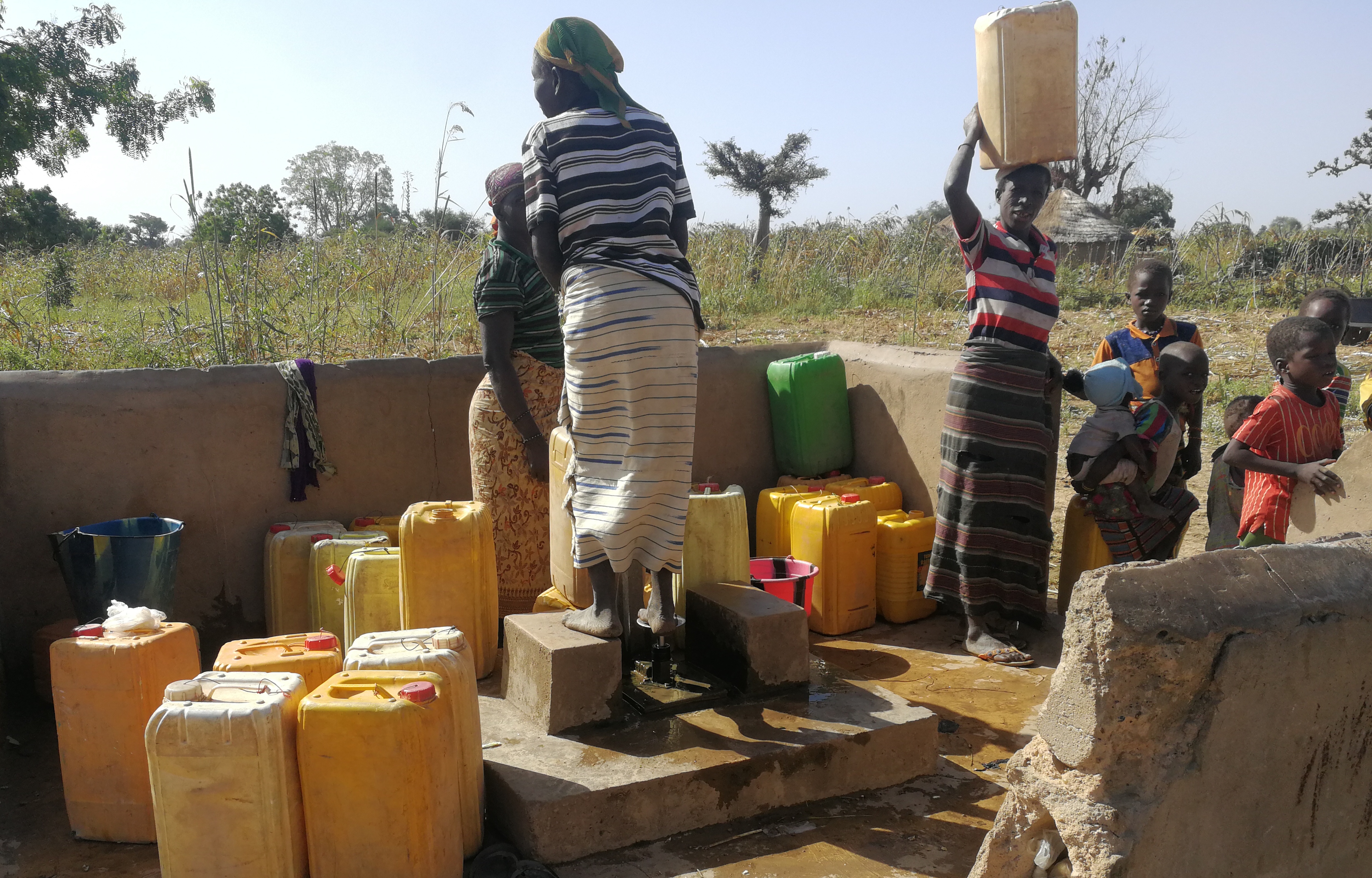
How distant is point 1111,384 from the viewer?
407cm

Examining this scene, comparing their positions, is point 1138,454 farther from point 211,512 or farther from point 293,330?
point 293,330

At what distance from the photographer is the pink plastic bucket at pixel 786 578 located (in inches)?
170

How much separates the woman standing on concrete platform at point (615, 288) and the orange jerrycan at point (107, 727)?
1.29 m

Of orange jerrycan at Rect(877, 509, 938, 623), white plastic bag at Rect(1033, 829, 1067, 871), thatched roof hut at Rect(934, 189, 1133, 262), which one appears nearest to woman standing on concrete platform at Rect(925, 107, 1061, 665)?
orange jerrycan at Rect(877, 509, 938, 623)

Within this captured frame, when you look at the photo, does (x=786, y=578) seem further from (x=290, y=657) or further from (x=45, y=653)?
(x=45, y=653)

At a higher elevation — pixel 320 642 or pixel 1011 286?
pixel 1011 286

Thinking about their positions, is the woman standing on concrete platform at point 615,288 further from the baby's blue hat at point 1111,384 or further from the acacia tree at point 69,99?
the acacia tree at point 69,99

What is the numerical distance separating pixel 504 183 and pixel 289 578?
1.81 metres

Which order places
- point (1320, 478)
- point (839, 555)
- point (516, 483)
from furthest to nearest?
point (839, 555) < point (516, 483) < point (1320, 478)

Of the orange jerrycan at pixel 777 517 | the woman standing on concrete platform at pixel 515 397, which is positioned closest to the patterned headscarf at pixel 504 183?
the woman standing on concrete platform at pixel 515 397

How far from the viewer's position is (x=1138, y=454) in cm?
400

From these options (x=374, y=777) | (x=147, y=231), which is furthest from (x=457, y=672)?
(x=147, y=231)

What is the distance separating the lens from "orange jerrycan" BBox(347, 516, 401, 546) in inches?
167

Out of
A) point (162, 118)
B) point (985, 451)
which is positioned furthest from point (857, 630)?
point (162, 118)
